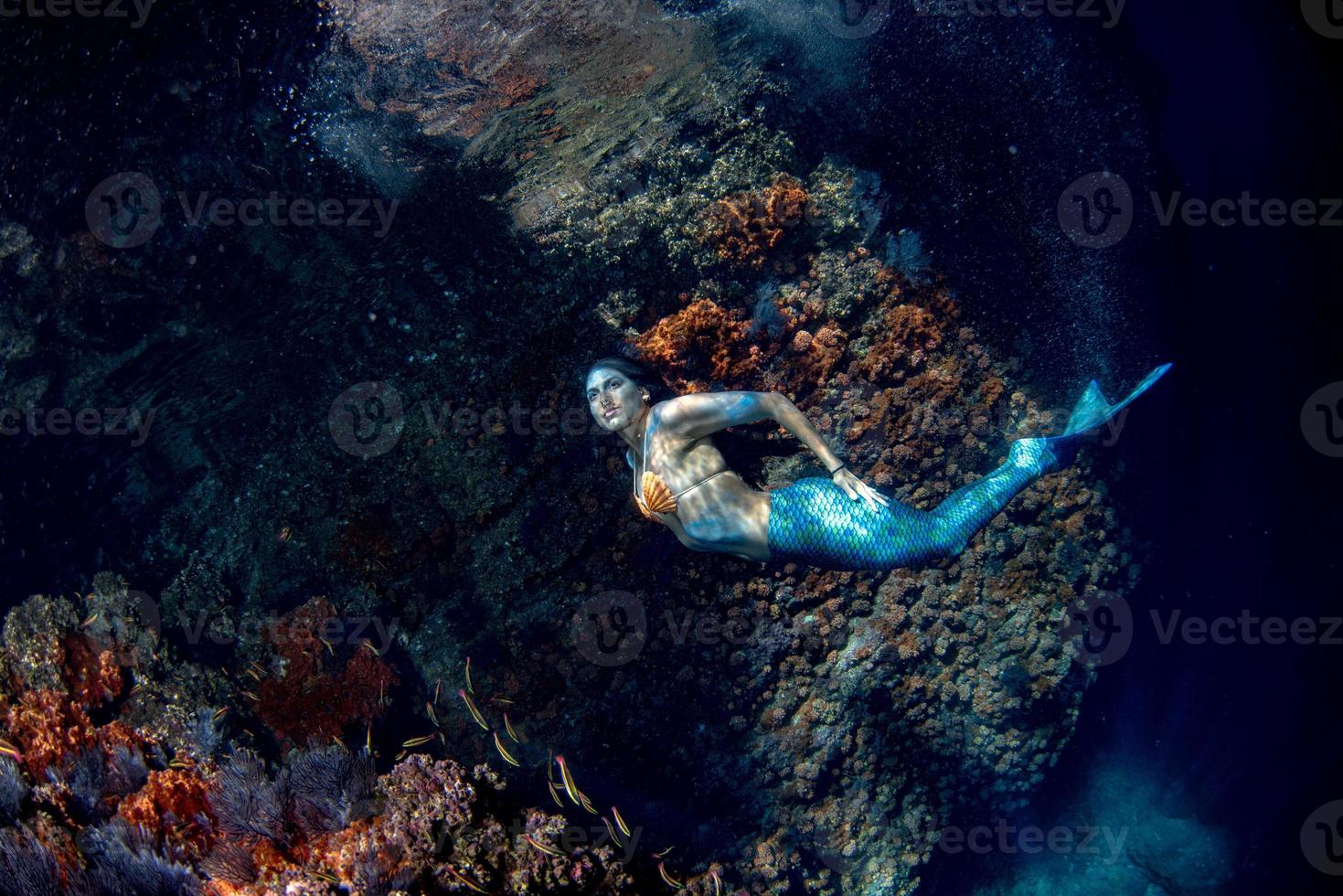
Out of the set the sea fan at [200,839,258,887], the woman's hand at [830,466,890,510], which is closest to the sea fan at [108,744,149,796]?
the sea fan at [200,839,258,887]

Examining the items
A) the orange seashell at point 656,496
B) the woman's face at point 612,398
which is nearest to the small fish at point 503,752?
the orange seashell at point 656,496

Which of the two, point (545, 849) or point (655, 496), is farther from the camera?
point (655, 496)

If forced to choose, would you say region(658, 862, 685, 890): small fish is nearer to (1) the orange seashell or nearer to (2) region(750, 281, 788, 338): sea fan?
(1) the orange seashell

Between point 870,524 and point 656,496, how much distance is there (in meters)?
1.69

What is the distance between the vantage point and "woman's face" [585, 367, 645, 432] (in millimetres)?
4469

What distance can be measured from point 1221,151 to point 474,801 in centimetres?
957

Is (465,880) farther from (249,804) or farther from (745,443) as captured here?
(745,443)

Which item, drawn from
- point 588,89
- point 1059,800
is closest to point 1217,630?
point 1059,800

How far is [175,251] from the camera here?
5391 mm

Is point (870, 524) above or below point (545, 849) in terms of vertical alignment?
above

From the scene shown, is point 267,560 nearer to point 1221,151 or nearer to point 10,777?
point 10,777

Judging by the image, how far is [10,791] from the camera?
4129 millimetres

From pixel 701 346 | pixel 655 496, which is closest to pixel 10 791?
pixel 655 496

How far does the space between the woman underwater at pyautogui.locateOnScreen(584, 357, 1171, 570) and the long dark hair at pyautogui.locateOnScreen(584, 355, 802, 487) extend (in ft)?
0.67
